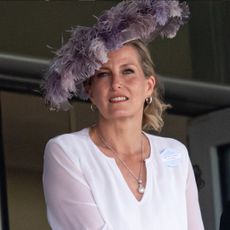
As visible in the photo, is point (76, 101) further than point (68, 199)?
Yes

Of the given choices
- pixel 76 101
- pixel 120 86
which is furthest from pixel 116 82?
pixel 76 101

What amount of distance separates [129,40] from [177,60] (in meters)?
1.49

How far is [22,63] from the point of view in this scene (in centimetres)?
276

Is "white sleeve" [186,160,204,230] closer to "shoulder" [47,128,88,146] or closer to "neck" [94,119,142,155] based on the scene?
"neck" [94,119,142,155]

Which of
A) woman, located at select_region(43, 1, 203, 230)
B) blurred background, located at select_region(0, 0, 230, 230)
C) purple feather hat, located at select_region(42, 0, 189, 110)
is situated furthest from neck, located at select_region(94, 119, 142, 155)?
blurred background, located at select_region(0, 0, 230, 230)

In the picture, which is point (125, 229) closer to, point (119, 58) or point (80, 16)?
point (119, 58)

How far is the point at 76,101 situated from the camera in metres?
2.79

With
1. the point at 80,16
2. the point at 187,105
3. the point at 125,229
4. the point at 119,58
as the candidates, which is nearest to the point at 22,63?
the point at 80,16

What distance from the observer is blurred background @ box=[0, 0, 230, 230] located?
9.41ft

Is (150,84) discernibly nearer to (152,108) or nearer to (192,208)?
(152,108)

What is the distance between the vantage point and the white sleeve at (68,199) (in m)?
1.73

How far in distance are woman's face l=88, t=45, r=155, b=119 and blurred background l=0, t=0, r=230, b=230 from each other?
0.88m

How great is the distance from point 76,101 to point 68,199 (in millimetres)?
1060

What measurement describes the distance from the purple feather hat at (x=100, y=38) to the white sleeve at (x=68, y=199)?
16 cm
